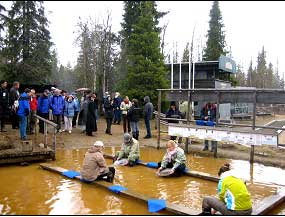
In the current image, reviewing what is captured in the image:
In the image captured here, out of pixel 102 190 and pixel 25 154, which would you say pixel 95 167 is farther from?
pixel 25 154

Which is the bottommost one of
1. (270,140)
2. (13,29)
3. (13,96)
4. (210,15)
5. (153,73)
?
(270,140)

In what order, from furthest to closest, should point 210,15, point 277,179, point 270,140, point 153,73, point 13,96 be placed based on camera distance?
point 210,15 → point 153,73 → point 13,96 → point 270,140 → point 277,179

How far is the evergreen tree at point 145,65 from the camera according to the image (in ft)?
81.1

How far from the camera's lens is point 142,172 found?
32.8ft

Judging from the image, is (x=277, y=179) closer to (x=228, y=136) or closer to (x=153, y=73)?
(x=228, y=136)

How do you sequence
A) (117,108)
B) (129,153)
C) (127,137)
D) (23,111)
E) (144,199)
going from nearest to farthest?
1. (144,199)
2. (127,137)
3. (129,153)
4. (23,111)
5. (117,108)

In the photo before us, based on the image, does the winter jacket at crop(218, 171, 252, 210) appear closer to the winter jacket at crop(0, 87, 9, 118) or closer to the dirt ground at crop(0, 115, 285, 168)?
the dirt ground at crop(0, 115, 285, 168)

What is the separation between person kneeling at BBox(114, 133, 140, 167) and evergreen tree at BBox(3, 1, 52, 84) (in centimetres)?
1671

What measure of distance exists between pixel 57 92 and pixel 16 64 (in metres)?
11.5

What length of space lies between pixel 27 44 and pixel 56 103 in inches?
503

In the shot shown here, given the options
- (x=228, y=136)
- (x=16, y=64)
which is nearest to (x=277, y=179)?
(x=228, y=136)

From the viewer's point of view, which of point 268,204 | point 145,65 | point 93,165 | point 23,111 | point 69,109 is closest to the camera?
point 268,204

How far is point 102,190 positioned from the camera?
A: 7.85m

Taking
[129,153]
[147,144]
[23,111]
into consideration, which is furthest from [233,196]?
[147,144]
